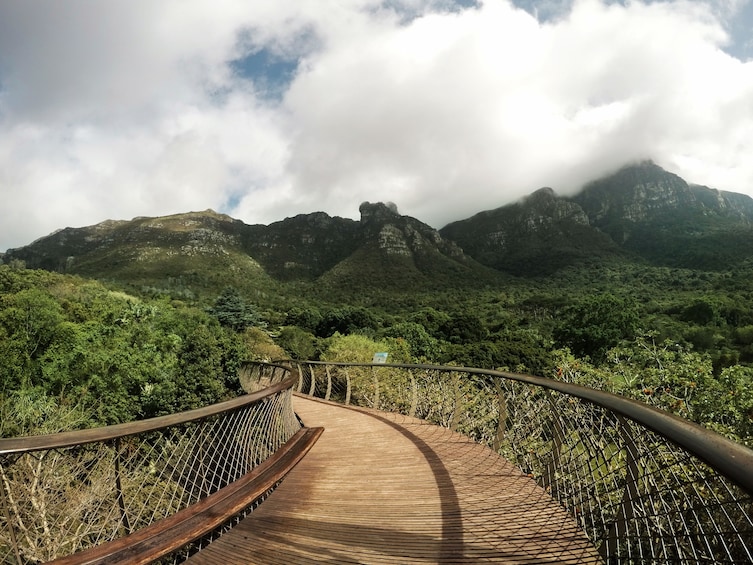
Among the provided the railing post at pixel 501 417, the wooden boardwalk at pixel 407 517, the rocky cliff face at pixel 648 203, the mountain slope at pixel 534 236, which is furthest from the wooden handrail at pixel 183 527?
the rocky cliff face at pixel 648 203

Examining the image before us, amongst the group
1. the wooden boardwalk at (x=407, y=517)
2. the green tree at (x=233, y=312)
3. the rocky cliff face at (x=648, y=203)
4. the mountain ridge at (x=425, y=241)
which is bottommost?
the wooden boardwalk at (x=407, y=517)

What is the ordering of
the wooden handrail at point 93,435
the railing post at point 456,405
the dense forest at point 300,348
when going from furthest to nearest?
1. the dense forest at point 300,348
2. the railing post at point 456,405
3. the wooden handrail at point 93,435

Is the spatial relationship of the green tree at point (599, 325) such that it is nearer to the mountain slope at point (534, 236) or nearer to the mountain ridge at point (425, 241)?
the mountain ridge at point (425, 241)

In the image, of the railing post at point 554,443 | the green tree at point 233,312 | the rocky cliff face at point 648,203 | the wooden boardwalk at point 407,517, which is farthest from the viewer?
the rocky cliff face at point 648,203

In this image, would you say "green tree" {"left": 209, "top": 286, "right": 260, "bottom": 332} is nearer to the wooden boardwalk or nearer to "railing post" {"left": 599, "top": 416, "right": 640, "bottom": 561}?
the wooden boardwalk

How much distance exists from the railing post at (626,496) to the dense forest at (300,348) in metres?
5.69

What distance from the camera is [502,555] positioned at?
2.21 metres

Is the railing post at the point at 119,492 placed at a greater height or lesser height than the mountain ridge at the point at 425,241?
lesser

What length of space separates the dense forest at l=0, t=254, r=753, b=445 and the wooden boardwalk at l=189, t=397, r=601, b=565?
4775 mm

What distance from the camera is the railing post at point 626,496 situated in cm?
187

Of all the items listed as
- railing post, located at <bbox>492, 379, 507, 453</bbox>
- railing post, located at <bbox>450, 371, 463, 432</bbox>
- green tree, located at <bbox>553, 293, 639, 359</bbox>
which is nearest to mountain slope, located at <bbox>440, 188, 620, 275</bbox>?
green tree, located at <bbox>553, 293, 639, 359</bbox>

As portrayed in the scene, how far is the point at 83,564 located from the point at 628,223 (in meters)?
142

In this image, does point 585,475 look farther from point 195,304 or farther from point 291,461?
point 195,304

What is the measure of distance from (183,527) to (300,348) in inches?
1587
